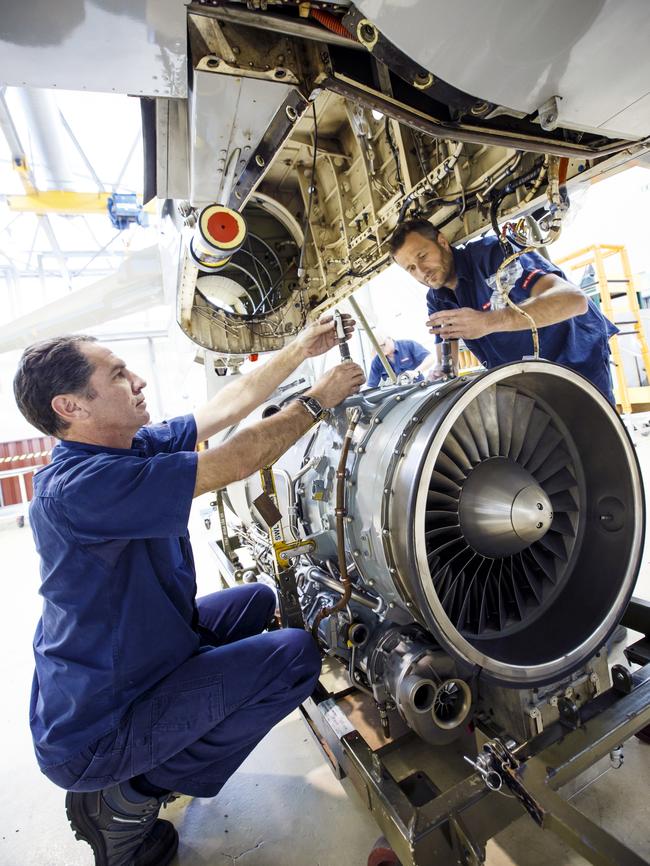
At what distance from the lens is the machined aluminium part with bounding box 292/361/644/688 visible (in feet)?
3.89

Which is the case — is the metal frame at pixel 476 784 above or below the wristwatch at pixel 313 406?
below

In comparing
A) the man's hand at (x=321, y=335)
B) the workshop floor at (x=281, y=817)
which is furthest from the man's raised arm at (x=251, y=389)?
the workshop floor at (x=281, y=817)

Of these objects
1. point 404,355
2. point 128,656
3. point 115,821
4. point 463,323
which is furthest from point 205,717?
point 404,355

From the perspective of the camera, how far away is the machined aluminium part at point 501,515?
1.19 m

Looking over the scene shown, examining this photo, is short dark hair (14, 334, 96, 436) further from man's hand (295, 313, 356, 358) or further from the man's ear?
man's hand (295, 313, 356, 358)

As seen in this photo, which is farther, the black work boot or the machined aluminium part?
the black work boot

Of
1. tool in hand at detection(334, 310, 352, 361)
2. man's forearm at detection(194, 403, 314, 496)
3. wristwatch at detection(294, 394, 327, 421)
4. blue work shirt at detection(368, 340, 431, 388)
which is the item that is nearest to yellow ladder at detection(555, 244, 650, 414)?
blue work shirt at detection(368, 340, 431, 388)

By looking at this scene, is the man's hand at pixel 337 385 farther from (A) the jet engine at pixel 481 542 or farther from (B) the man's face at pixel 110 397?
(B) the man's face at pixel 110 397

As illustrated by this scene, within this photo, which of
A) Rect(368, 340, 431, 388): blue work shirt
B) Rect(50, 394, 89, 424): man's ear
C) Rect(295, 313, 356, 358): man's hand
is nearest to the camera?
Rect(50, 394, 89, 424): man's ear

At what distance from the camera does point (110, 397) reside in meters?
1.51

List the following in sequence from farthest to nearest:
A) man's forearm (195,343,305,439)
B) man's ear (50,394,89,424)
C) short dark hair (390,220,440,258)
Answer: short dark hair (390,220,440,258) < man's forearm (195,343,305,439) < man's ear (50,394,89,424)

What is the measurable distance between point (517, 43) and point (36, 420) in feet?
5.39

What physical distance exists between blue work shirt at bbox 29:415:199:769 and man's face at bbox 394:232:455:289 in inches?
57.7

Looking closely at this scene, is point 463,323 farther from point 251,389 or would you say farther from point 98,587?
point 98,587
